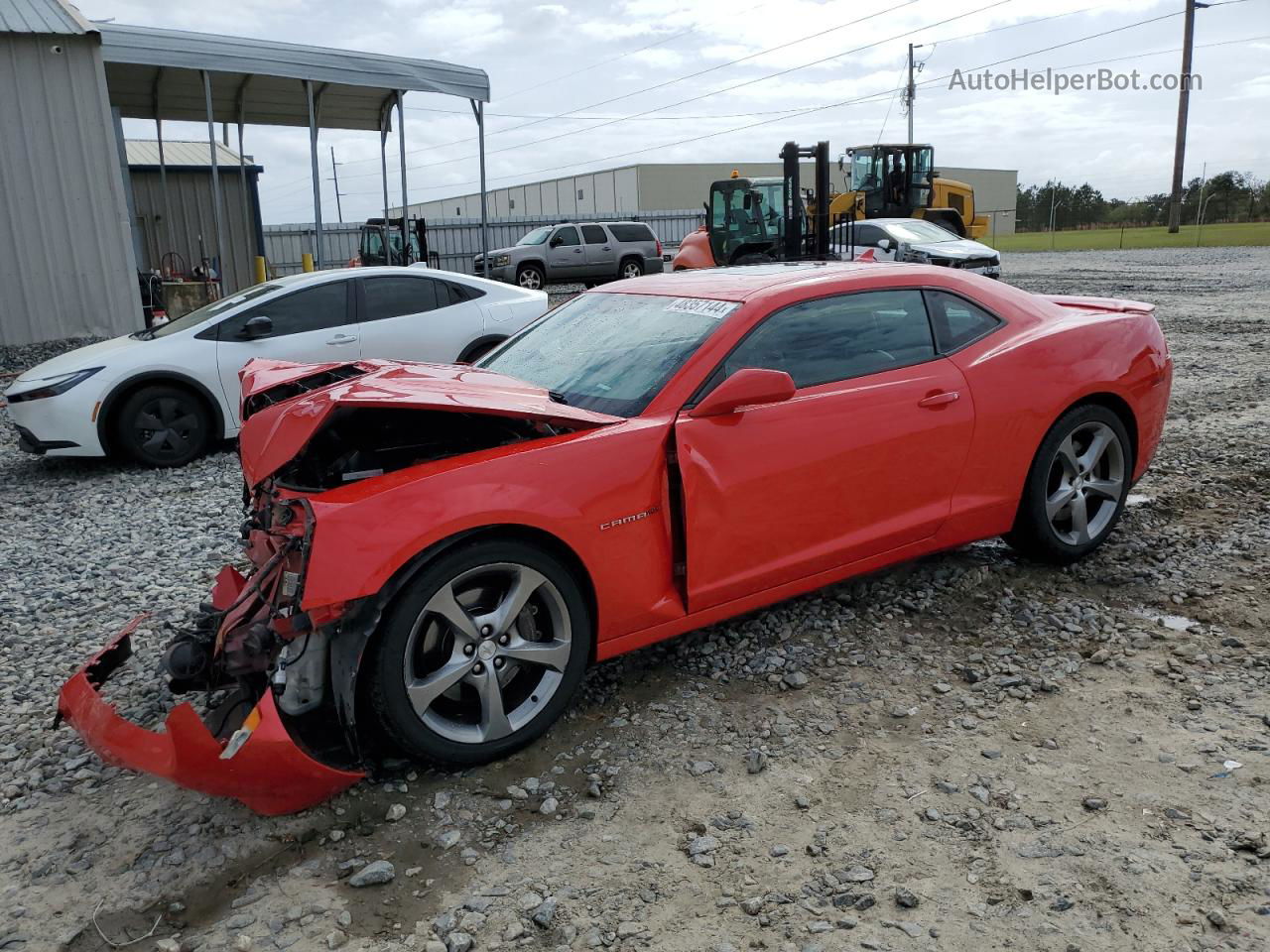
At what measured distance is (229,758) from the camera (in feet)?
8.46

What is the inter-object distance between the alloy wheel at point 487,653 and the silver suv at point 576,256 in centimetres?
2147

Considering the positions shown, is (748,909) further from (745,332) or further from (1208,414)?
(1208,414)

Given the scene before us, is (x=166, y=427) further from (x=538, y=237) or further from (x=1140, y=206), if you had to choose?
(x=1140, y=206)

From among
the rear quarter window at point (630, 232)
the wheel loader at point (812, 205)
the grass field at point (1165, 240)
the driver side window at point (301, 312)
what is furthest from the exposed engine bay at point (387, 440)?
the grass field at point (1165, 240)

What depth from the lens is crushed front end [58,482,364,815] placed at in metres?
2.60

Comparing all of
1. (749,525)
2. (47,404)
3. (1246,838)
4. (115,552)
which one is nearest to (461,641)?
(749,525)

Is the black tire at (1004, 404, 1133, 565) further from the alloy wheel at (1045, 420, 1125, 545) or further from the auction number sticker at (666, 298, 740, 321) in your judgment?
the auction number sticker at (666, 298, 740, 321)

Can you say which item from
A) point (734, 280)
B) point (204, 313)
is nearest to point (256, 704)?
point (734, 280)

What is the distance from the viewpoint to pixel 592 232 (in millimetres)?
24672

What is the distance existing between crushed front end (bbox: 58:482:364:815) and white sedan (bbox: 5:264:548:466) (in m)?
4.47

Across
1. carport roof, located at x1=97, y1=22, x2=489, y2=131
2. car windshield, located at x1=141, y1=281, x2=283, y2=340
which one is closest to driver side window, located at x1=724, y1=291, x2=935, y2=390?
car windshield, located at x1=141, y1=281, x2=283, y2=340

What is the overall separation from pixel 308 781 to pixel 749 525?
1.65 m

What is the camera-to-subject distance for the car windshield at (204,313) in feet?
25.3

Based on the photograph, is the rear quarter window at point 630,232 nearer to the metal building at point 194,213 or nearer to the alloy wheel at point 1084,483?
the metal building at point 194,213
